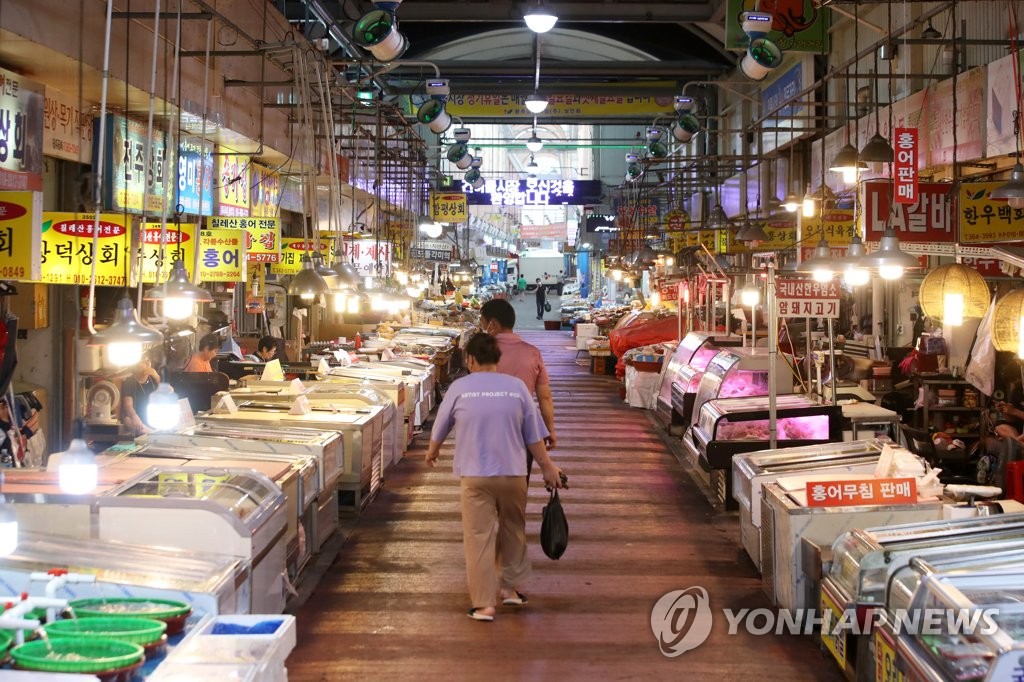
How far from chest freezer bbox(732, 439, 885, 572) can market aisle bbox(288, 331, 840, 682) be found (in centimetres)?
37

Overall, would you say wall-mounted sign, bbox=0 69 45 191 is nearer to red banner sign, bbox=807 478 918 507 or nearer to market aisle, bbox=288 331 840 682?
market aisle, bbox=288 331 840 682

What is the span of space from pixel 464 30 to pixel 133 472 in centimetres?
2135

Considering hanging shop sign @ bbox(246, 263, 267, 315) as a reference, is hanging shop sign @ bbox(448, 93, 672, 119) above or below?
above

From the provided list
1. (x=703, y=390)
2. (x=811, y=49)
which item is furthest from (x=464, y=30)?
(x=703, y=390)

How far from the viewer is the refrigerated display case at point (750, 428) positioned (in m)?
9.62

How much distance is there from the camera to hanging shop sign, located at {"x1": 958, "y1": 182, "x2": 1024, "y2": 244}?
8547 mm

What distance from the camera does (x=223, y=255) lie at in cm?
1151

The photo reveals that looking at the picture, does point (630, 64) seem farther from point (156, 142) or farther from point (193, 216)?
point (156, 142)

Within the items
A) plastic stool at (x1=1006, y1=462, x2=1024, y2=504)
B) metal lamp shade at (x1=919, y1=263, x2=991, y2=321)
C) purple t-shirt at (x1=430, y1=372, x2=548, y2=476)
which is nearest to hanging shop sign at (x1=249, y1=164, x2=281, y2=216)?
purple t-shirt at (x1=430, y1=372, x2=548, y2=476)

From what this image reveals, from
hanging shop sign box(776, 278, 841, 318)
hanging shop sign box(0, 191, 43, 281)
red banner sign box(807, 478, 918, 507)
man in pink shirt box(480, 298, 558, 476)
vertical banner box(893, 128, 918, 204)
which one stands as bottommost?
red banner sign box(807, 478, 918, 507)

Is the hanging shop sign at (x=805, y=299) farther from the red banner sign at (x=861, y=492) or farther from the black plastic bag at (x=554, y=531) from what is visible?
the black plastic bag at (x=554, y=531)

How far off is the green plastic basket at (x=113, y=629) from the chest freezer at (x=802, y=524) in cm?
389

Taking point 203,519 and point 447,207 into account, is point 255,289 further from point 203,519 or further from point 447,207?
point 447,207

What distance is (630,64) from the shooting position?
2452cm
